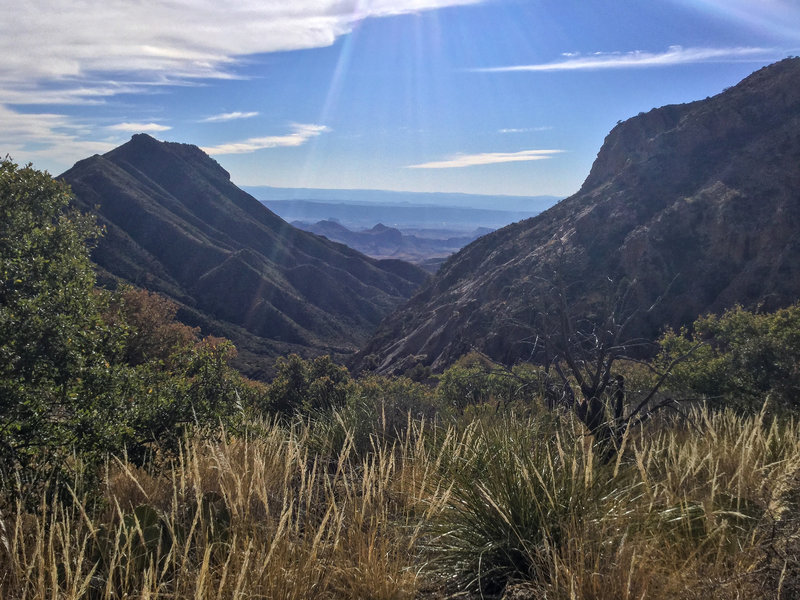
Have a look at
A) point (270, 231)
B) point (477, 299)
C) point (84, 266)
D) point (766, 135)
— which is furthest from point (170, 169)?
point (84, 266)

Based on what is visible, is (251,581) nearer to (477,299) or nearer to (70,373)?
(70,373)

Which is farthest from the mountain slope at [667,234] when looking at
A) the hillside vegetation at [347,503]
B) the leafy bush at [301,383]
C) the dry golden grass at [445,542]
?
the dry golden grass at [445,542]

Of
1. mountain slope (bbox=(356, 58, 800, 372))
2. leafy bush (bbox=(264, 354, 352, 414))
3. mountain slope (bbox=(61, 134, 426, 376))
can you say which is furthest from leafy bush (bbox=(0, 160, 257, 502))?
mountain slope (bbox=(61, 134, 426, 376))

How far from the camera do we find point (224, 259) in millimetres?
76250

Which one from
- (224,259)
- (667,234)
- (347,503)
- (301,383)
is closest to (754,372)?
(347,503)

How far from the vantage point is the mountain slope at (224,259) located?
213ft

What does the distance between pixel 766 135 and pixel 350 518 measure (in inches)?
1826

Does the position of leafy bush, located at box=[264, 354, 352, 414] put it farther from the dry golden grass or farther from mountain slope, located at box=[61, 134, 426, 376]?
mountain slope, located at box=[61, 134, 426, 376]

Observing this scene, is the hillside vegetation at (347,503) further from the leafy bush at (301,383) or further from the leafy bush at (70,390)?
the leafy bush at (301,383)

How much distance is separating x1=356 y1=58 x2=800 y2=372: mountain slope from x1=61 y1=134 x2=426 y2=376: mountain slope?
20747mm

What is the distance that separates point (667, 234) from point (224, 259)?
5962 cm

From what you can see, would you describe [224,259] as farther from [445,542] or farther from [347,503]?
[445,542]

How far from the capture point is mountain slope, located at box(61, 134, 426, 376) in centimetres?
6488

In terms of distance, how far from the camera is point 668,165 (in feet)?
143
